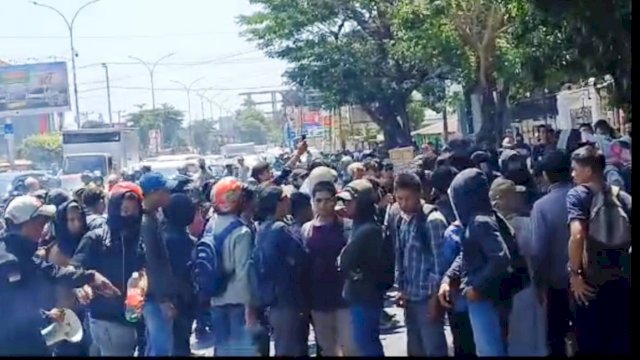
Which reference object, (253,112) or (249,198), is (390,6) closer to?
(249,198)

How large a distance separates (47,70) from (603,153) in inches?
1861

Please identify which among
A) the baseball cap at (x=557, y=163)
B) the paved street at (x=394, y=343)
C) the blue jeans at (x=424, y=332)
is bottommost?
the paved street at (x=394, y=343)

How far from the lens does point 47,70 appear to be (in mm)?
51312

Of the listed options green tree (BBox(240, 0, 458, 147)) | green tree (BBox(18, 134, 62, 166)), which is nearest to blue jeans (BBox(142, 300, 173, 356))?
green tree (BBox(240, 0, 458, 147))

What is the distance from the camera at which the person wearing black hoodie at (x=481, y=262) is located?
6066mm

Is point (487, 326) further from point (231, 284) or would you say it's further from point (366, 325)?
point (231, 284)

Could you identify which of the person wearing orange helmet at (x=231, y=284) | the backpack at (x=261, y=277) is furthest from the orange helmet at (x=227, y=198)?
the backpack at (x=261, y=277)

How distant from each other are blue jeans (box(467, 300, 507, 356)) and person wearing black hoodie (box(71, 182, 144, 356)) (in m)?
2.29

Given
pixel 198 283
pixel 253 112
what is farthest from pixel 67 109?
pixel 198 283

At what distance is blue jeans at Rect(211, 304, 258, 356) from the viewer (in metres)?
6.81

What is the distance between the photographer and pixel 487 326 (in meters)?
6.23

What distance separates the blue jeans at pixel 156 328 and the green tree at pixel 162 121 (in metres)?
58.6

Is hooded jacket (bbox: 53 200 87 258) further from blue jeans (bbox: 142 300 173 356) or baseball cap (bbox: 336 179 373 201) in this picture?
baseball cap (bbox: 336 179 373 201)

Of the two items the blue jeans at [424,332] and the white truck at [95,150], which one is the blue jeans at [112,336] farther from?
the white truck at [95,150]
